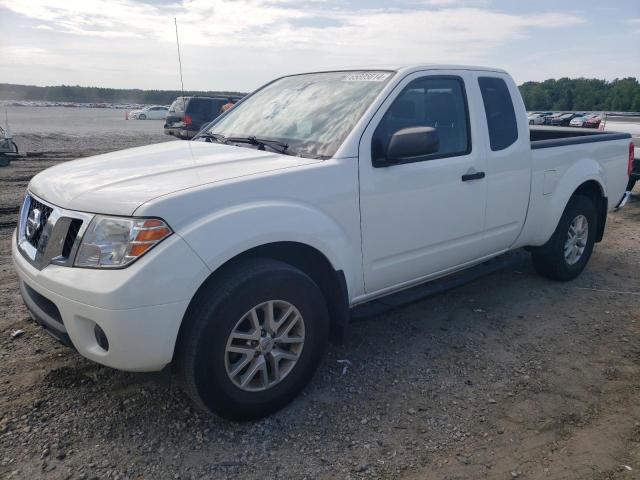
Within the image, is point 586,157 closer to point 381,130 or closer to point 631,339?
point 631,339

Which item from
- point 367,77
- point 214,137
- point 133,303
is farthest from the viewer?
point 214,137

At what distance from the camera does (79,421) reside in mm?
2879

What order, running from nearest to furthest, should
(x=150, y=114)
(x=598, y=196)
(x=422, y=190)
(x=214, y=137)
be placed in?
(x=422, y=190), (x=214, y=137), (x=598, y=196), (x=150, y=114)

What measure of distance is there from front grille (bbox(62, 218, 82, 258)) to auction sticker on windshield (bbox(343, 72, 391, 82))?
2021mm

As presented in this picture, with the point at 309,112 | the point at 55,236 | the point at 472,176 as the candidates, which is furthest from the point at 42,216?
the point at 472,176

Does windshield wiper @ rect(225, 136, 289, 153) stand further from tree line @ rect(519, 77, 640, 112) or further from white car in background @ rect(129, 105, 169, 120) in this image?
tree line @ rect(519, 77, 640, 112)

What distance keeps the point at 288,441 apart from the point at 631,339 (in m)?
2.82

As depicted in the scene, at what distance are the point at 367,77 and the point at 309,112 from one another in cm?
46

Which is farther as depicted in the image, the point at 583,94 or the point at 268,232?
the point at 583,94

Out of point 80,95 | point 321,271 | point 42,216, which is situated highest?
point 80,95

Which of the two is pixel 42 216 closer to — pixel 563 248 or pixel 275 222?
pixel 275 222

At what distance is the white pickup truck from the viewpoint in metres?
2.45

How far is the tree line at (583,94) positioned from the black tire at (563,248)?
51.9 m

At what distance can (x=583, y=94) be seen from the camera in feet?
193
